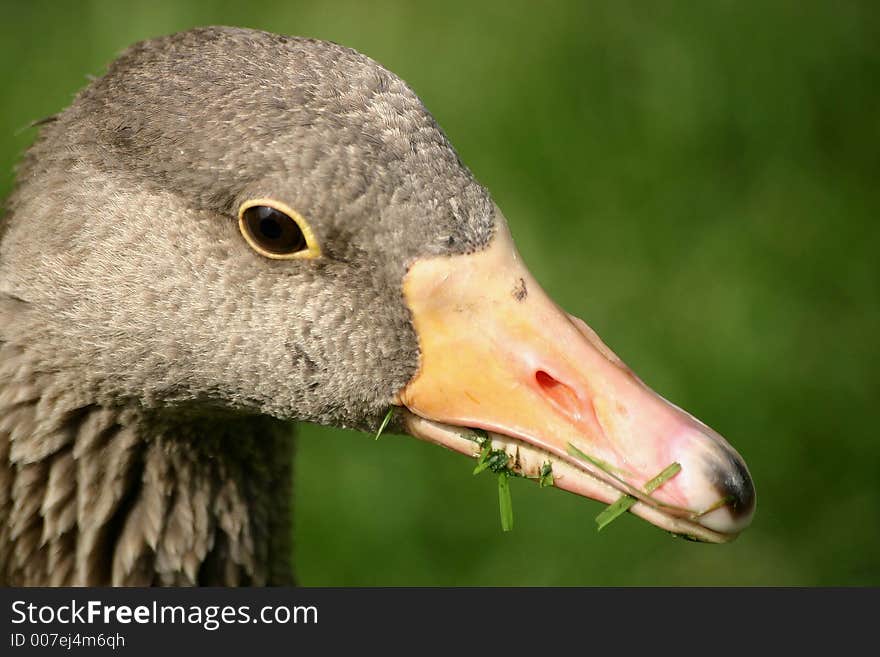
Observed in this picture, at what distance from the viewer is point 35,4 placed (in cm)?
801

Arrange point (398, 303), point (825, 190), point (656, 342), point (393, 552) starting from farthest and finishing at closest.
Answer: point (825, 190)
point (656, 342)
point (393, 552)
point (398, 303)

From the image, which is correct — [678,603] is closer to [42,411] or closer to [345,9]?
[42,411]

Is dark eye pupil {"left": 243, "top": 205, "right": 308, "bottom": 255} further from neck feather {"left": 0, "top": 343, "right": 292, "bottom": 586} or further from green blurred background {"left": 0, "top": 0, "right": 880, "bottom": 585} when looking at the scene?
green blurred background {"left": 0, "top": 0, "right": 880, "bottom": 585}

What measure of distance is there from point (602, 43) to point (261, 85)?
5.03 meters

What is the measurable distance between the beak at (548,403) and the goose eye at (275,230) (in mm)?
289

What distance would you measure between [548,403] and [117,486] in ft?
4.38

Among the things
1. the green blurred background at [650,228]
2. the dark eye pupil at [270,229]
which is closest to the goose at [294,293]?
the dark eye pupil at [270,229]

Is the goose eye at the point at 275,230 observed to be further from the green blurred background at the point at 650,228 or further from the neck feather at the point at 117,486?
the green blurred background at the point at 650,228

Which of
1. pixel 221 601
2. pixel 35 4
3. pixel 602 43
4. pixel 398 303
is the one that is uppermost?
pixel 35 4

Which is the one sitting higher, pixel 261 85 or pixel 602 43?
pixel 602 43

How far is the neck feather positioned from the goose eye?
0.61m

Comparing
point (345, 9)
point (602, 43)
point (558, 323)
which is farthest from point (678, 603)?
point (345, 9)

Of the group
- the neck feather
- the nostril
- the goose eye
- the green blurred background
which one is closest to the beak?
the nostril

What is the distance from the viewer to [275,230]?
284 centimetres
